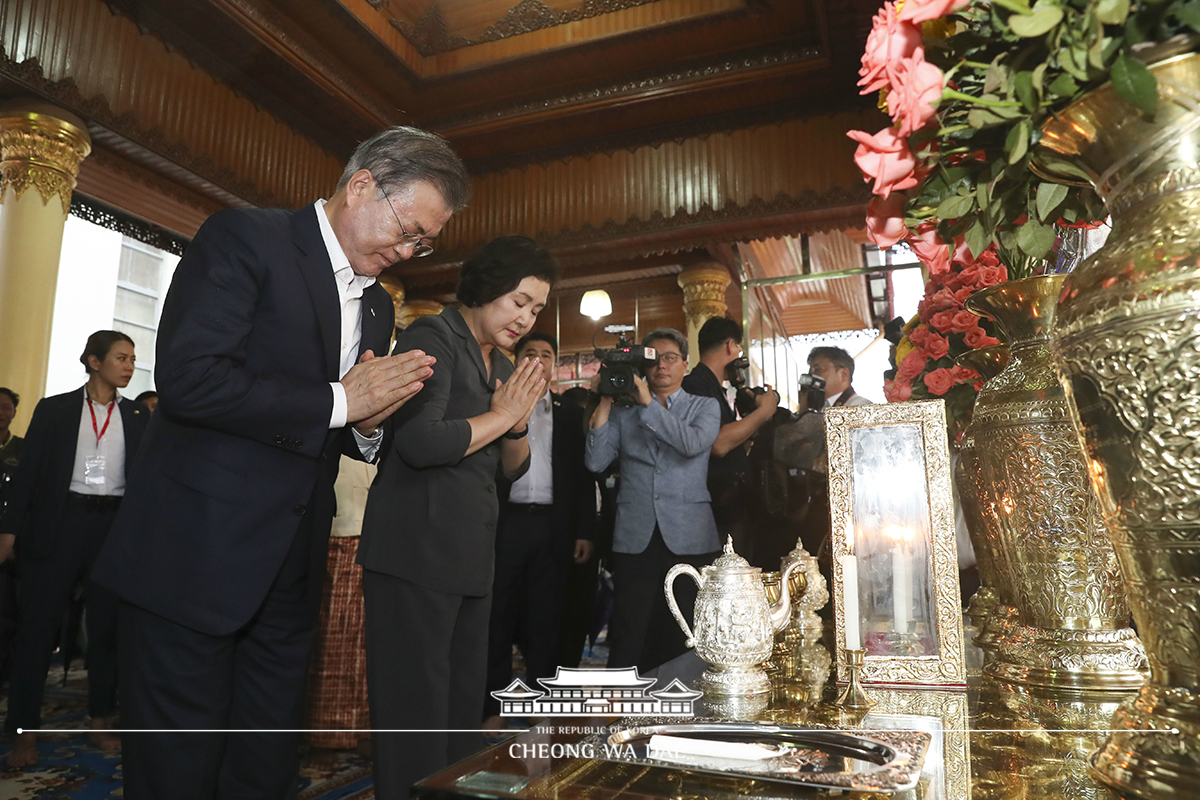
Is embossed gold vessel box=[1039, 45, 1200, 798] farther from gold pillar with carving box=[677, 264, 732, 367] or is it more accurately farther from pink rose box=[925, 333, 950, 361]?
gold pillar with carving box=[677, 264, 732, 367]

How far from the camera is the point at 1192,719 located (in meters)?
0.48

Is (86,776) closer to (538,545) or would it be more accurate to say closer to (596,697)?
(538,545)

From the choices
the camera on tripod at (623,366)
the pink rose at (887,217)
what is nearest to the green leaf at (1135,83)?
the pink rose at (887,217)

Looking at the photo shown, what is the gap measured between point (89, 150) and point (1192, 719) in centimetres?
512

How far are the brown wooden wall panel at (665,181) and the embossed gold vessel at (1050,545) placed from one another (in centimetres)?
397

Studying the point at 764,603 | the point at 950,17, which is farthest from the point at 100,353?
the point at 950,17

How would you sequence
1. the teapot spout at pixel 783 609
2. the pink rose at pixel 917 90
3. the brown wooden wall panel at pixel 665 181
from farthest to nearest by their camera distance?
the brown wooden wall panel at pixel 665 181 → the teapot spout at pixel 783 609 → the pink rose at pixel 917 90

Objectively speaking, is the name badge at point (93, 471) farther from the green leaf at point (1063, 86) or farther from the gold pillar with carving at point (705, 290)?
the gold pillar with carving at point (705, 290)

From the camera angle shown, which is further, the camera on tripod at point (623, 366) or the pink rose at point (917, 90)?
the camera on tripod at point (623, 366)

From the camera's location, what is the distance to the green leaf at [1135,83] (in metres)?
0.47

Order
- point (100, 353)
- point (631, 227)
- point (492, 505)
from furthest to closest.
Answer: point (631, 227) → point (100, 353) → point (492, 505)

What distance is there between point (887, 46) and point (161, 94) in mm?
4381

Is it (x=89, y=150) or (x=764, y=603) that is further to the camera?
(x=89, y=150)

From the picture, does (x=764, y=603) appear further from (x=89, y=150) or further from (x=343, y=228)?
(x=89, y=150)
